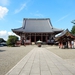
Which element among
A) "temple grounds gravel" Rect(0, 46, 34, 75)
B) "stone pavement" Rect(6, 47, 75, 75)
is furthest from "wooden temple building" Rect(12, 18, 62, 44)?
"stone pavement" Rect(6, 47, 75, 75)

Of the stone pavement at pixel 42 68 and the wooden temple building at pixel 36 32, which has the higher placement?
the wooden temple building at pixel 36 32

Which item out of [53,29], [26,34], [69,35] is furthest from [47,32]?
[69,35]

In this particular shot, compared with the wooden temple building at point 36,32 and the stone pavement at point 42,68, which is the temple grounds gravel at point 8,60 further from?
the wooden temple building at point 36,32

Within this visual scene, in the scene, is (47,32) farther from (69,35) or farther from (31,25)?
(69,35)

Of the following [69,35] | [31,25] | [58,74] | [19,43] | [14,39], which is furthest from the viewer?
[31,25]

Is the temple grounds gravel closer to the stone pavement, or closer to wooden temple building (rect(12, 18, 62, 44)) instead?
the stone pavement

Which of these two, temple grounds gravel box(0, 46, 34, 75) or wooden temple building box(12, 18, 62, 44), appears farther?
wooden temple building box(12, 18, 62, 44)

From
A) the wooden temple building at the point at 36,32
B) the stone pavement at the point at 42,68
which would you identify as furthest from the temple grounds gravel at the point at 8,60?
the wooden temple building at the point at 36,32

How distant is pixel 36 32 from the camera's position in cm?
4662

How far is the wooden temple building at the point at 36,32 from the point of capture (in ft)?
152

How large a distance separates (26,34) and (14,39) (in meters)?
5.82

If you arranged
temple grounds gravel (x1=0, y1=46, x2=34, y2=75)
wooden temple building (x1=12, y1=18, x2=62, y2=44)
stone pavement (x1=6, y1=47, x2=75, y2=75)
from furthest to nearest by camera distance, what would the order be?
wooden temple building (x1=12, y1=18, x2=62, y2=44) → temple grounds gravel (x1=0, y1=46, x2=34, y2=75) → stone pavement (x1=6, y1=47, x2=75, y2=75)

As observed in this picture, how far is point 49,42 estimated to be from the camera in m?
46.4

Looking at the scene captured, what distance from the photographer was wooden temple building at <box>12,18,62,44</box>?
46.4 m
